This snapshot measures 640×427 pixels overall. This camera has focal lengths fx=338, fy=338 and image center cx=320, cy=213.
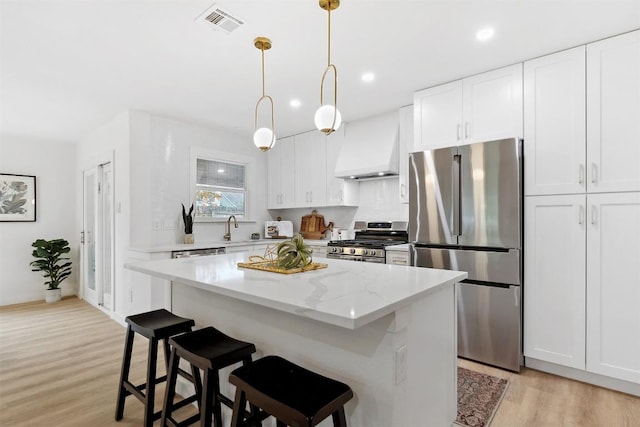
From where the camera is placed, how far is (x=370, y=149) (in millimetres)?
4207

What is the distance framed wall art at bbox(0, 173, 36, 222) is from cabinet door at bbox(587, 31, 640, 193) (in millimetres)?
7053

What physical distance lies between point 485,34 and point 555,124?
3.08ft

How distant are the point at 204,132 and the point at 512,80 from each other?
3.80m

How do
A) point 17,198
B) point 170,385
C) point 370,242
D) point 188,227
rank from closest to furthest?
1. point 170,385
2. point 370,242
3. point 188,227
4. point 17,198

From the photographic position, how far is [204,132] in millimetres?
4797

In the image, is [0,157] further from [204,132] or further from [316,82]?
[316,82]

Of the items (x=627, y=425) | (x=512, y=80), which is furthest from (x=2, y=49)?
(x=627, y=425)

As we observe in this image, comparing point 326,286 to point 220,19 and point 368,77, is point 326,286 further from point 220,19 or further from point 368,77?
point 368,77

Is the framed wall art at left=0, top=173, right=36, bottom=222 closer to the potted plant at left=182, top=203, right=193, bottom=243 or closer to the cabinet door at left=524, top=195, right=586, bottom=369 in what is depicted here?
the potted plant at left=182, top=203, right=193, bottom=243

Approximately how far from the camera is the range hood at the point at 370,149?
402 centimetres

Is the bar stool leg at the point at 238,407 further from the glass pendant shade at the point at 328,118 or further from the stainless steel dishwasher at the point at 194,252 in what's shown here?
the stainless steel dishwasher at the point at 194,252

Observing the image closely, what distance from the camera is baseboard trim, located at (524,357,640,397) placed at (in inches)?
95.0

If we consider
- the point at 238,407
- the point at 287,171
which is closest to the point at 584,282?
the point at 238,407

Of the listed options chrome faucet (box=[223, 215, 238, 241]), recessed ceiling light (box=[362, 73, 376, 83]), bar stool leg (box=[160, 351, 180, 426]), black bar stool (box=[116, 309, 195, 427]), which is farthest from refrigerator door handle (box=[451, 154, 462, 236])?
chrome faucet (box=[223, 215, 238, 241])
